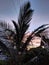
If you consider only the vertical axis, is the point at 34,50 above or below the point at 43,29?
below

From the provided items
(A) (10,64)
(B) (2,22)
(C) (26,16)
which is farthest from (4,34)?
(A) (10,64)

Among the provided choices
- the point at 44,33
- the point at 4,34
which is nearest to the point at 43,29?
the point at 44,33

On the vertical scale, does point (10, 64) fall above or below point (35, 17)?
below

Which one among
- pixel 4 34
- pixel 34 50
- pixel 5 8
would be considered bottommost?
pixel 34 50

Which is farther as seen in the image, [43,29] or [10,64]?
[43,29]

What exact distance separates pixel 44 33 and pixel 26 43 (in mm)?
673

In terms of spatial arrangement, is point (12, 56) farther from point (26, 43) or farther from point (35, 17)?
point (35, 17)

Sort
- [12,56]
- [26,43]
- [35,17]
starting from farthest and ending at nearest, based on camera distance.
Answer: [35,17], [26,43], [12,56]

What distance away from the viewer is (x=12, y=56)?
18.4 feet

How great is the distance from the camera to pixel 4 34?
7.11 m

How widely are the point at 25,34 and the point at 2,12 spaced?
5.19 ft

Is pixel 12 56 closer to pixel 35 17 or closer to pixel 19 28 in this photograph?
pixel 19 28

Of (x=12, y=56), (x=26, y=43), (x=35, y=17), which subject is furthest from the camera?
(x=35, y=17)

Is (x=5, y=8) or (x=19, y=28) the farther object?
(x=5, y=8)
